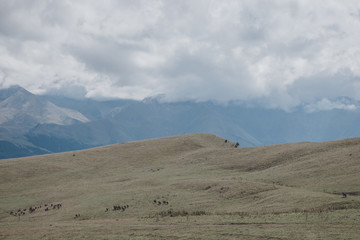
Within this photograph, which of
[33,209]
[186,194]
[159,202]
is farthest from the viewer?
[33,209]

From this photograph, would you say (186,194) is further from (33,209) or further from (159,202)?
(33,209)

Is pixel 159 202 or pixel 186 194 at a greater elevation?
pixel 186 194

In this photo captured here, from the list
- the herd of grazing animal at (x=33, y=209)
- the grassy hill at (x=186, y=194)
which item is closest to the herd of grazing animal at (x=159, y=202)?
the grassy hill at (x=186, y=194)

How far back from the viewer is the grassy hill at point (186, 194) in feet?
107

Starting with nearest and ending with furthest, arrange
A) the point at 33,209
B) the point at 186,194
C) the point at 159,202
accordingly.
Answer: the point at 159,202
the point at 186,194
the point at 33,209

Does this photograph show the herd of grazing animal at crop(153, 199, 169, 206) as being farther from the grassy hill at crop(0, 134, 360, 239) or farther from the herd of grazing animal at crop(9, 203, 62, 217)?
the herd of grazing animal at crop(9, 203, 62, 217)

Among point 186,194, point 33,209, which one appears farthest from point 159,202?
point 33,209

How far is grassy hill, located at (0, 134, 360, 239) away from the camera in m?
32.8

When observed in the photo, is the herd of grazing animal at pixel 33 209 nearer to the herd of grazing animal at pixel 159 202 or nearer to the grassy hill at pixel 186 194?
the grassy hill at pixel 186 194

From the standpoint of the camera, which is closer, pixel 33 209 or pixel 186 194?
pixel 186 194

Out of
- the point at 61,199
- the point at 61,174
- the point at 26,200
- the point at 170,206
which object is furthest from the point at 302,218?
the point at 61,174

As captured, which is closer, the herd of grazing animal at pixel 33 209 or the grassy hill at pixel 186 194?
the grassy hill at pixel 186 194

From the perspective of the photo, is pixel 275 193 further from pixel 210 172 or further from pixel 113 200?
pixel 210 172

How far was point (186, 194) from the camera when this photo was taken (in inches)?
2351
